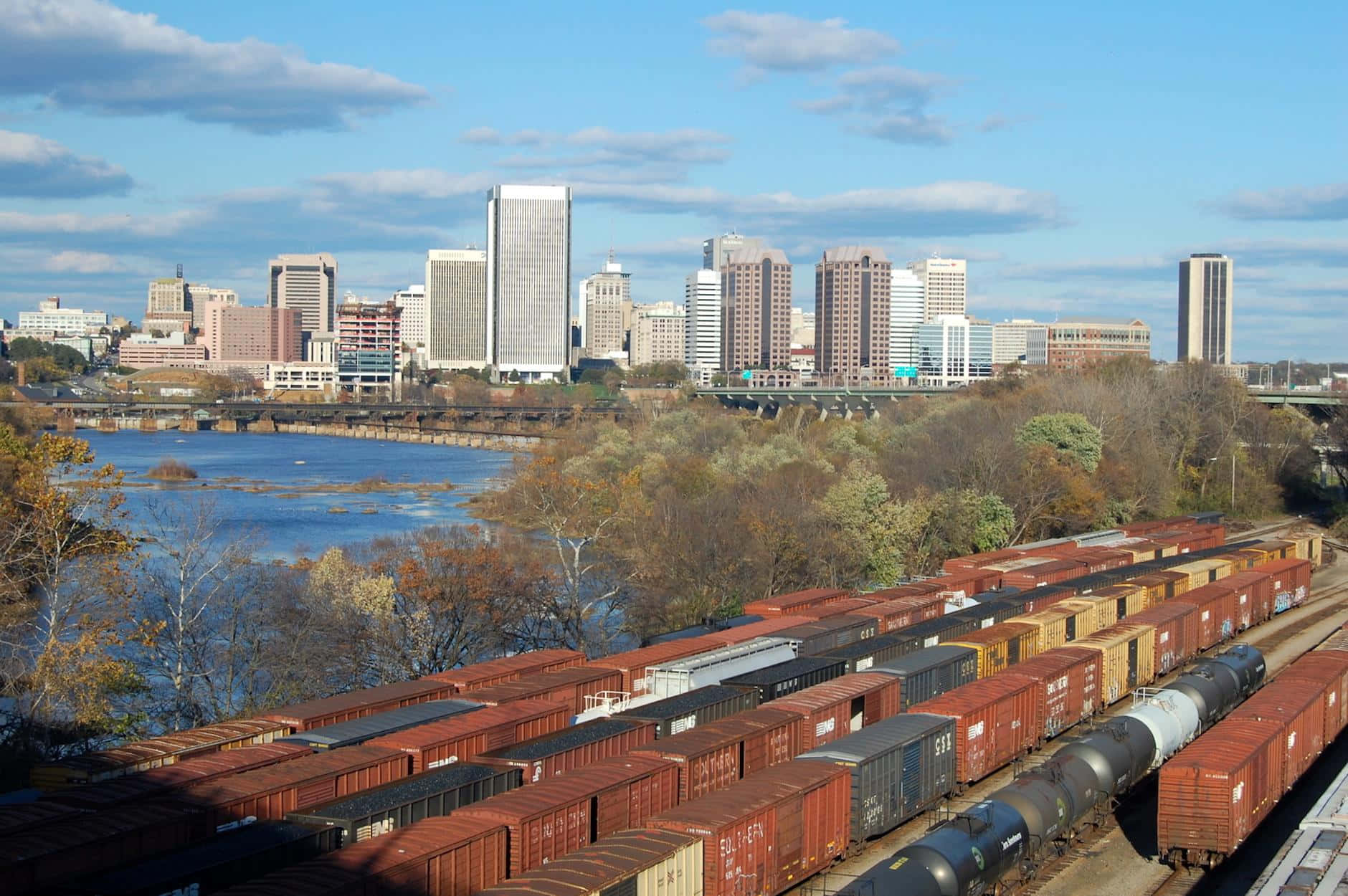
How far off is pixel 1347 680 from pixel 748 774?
1411 cm

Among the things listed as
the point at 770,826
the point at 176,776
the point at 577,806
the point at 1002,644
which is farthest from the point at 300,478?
the point at 770,826

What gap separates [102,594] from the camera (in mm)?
34500

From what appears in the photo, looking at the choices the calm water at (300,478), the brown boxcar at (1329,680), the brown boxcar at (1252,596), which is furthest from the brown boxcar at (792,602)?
the calm water at (300,478)

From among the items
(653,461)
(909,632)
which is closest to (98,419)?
(653,461)

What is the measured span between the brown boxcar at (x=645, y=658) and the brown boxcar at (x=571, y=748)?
364 cm

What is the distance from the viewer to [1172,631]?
32938 mm

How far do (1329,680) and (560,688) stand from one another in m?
15.1

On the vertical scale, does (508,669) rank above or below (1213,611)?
above

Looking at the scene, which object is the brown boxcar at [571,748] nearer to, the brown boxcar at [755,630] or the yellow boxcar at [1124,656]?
the brown boxcar at [755,630]

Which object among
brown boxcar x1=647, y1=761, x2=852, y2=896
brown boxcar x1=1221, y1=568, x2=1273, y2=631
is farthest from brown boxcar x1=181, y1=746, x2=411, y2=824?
brown boxcar x1=1221, y1=568, x2=1273, y2=631

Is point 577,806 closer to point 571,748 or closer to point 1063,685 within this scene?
point 571,748

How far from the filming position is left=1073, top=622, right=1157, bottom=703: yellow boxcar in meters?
28.9

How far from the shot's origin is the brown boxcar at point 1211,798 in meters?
19.4

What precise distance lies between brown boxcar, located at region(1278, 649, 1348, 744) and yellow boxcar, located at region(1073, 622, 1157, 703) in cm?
351
